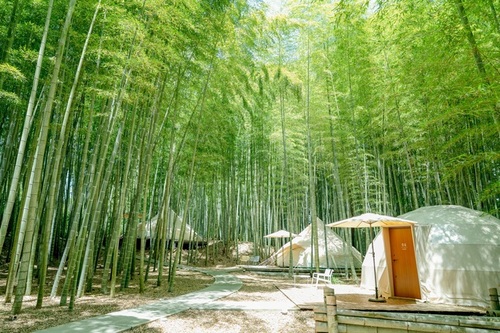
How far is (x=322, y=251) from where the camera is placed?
35.2 feet

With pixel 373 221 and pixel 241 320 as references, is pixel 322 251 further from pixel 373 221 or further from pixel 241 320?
pixel 241 320

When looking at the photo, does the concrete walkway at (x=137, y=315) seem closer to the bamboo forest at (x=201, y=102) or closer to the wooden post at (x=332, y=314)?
the bamboo forest at (x=201, y=102)

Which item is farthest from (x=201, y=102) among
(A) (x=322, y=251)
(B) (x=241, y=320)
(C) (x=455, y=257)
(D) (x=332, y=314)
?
(A) (x=322, y=251)

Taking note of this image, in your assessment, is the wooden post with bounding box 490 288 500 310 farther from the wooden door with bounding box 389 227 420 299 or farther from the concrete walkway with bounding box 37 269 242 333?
the concrete walkway with bounding box 37 269 242 333

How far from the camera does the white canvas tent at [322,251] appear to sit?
34.4 feet

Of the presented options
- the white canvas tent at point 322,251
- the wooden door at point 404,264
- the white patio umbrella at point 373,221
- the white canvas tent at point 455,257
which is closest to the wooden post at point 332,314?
the white patio umbrella at point 373,221

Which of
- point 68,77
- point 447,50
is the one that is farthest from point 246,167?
point 447,50

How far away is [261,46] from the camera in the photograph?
776cm

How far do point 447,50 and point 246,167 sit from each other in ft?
31.9

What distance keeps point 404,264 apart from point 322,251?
494 centimetres

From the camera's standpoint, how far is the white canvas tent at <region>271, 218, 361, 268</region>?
1048 cm

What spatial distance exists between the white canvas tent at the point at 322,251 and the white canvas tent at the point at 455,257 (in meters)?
4.33

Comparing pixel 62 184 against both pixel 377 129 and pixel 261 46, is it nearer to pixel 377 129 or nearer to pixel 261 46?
pixel 261 46

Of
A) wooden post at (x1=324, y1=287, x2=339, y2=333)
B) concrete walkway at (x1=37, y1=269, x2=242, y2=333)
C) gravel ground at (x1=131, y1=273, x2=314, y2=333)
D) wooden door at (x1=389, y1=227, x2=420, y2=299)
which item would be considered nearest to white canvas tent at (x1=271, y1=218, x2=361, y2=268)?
wooden door at (x1=389, y1=227, x2=420, y2=299)
